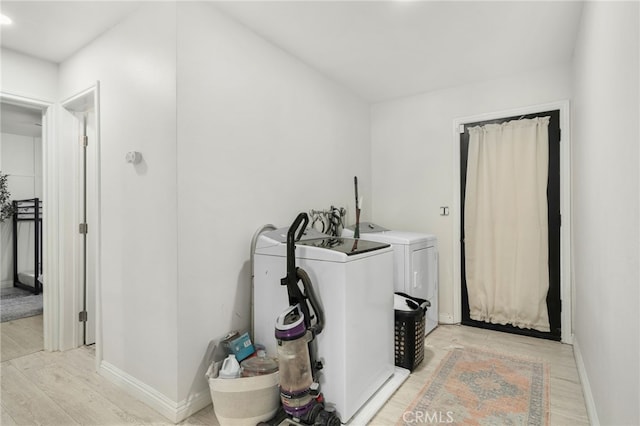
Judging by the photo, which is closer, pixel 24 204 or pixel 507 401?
pixel 507 401

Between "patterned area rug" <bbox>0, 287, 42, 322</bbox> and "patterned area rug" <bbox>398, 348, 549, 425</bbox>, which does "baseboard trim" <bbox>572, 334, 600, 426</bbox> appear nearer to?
"patterned area rug" <bbox>398, 348, 549, 425</bbox>

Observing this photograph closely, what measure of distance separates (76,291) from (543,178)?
4.31m

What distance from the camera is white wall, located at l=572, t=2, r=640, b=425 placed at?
1.08 meters

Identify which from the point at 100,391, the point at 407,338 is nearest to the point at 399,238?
the point at 407,338

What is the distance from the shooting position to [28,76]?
107 inches

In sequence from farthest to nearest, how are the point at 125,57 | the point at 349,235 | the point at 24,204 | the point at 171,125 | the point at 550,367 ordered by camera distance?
1. the point at 24,204
2. the point at 349,235
3. the point at 550,367
4. the point at 125,57
5. the point at 171,125

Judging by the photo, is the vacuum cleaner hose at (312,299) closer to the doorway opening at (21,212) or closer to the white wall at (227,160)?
the white wall at (227,160)

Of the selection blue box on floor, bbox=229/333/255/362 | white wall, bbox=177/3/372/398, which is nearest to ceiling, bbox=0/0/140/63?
white wall, bbox=177/3/372/398

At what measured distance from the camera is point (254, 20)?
232 centimetres

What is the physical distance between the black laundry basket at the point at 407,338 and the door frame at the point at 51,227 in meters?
2.83

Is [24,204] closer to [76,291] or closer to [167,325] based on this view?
[76,291]

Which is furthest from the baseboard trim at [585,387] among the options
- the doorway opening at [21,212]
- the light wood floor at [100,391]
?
the doorway opening at [21,212]

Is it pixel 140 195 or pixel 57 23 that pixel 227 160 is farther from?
pixel 57 23

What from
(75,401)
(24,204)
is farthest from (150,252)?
(24,204)
